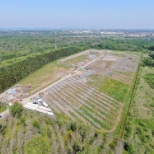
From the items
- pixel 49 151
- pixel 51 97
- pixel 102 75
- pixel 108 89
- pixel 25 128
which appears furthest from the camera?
pixel 102 75

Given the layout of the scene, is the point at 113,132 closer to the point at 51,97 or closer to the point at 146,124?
the point at 146,124

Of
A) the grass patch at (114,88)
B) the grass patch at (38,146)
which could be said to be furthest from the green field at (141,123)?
the grass patch at (38,146)

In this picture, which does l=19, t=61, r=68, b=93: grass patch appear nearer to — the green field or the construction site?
the construction site

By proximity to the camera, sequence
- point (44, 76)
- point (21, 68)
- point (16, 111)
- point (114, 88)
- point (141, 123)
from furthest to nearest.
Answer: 1. point (44, 76)
2. point (21, 68)
3. point (114, 88)
4. point (16, 111)
5. point (141, 123)

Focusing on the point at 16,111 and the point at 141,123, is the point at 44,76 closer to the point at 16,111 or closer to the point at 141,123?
the point at 16,111

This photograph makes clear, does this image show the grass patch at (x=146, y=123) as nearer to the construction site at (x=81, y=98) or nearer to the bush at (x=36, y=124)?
the construction site at (x=81, y=98)

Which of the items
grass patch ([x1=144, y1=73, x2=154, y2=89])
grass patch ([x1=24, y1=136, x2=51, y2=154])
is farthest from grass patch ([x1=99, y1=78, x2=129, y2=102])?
grass patch ([x1=24, y1=136, x2=51, y2=154])

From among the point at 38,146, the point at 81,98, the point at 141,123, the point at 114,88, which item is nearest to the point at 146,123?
the point at 141,123

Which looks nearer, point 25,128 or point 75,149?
point 75,149

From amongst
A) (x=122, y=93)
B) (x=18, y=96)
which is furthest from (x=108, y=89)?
(x=18, y=96)
